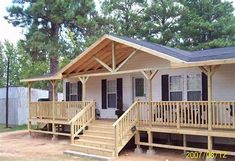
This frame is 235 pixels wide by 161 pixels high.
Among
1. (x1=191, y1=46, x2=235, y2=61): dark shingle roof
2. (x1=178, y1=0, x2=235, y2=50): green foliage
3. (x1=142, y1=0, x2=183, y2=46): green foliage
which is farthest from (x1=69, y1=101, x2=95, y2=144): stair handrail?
(x1=142, y1=0, x2=183, y2=46): green foliage

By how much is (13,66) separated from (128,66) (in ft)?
106

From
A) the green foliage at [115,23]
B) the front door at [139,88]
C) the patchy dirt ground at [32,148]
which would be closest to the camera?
the patchy dirt ground at [32,148]

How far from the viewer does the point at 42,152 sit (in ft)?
A: 45.8

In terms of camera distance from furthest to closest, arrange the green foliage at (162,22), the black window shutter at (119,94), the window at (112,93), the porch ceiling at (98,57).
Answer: the green foliage at (162,22), the window at (112,93), the black window shutter at (119,94), the porch ceiling at (98,57)

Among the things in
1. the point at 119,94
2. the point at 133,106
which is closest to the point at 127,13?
the point at 119,94

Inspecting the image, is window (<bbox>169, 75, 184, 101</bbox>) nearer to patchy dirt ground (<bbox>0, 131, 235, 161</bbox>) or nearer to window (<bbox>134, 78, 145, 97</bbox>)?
window (<bbox>134, 78, 145, 97</bbox>)

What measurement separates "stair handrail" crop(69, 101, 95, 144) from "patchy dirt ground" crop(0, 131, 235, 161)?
94 centimetres

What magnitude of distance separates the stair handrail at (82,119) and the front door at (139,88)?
6.80ft

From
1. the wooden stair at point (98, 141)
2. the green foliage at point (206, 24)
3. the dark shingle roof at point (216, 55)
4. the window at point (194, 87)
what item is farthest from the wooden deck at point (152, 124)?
the green foliage at point (206, 24)

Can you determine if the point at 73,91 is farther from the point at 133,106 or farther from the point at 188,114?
the point at 188,114

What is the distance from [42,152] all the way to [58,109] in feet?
12.7

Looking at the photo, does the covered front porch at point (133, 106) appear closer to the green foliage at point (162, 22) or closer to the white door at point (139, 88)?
the white door at point (139, 88)

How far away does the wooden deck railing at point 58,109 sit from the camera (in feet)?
54.1

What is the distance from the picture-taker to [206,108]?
11.4m
